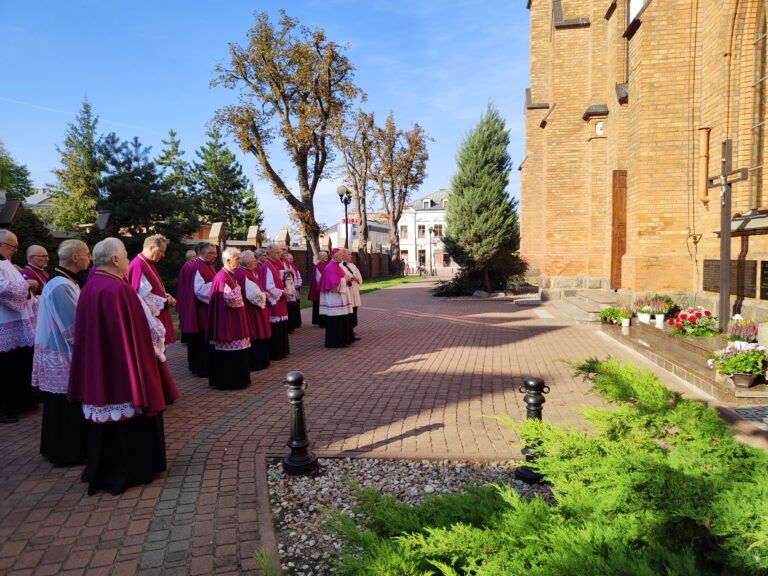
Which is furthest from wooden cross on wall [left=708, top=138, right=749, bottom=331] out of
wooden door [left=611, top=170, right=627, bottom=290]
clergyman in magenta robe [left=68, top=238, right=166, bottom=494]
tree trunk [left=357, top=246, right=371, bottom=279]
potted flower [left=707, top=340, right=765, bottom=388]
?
tree trunk [left=357, top=246, right=371, bottom=279]

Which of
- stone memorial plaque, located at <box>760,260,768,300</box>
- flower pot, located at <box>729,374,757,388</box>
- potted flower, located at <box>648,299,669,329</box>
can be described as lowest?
flower pot, located at <box>729,374,757,388</box>

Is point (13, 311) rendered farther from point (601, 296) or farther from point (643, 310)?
point (601, 296)

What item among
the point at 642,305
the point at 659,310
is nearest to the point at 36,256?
the point at 659,310

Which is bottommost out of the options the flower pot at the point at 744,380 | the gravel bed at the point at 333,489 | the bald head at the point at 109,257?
the gravel bed at the point at 333,489

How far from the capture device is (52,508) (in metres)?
3.72

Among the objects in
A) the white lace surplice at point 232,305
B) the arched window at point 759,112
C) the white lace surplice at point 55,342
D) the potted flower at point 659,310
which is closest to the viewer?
the white lace surplice at point 55,342

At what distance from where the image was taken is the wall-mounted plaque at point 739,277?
27.0 feet

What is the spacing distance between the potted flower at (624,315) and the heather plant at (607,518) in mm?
9021

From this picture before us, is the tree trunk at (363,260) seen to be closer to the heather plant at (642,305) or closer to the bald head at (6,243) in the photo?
the heather plant at (642,305)

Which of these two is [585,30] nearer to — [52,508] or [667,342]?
[667,342]

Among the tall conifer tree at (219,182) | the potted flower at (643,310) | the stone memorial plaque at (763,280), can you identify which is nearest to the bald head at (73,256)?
the stone memorial plaque at (763,280)

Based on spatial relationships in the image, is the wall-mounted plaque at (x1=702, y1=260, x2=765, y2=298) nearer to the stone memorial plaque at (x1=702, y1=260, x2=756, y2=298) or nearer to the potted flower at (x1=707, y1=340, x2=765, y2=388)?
the stone memorial plaque at (x1=702, y1=260, x2=756, y2=298)

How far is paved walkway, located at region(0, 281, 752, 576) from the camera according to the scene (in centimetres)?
319

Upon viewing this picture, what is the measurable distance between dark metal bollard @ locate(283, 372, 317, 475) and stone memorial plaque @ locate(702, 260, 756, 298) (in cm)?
802
